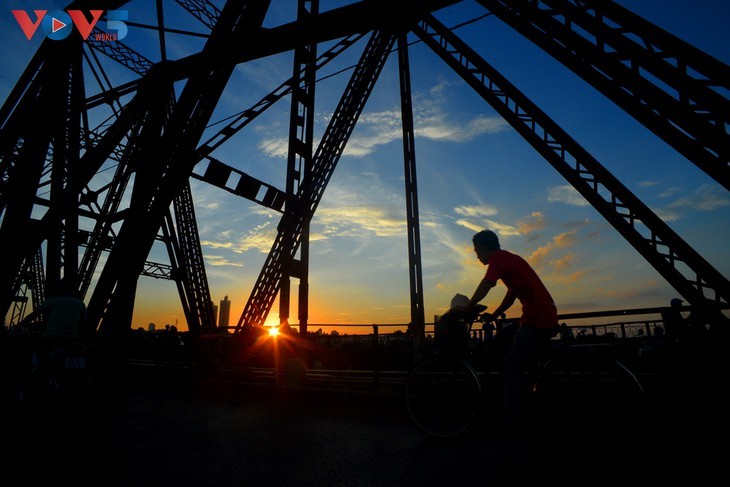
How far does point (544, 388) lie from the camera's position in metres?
3.16

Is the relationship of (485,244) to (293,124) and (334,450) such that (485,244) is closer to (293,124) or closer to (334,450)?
(334,450)

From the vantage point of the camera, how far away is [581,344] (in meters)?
3.08

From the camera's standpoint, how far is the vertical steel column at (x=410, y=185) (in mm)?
8790

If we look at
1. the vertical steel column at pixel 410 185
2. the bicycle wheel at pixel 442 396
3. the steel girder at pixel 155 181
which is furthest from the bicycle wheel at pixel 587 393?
the steel girder at pixel 155 181

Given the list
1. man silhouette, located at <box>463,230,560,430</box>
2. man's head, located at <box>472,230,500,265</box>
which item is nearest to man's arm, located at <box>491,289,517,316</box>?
man silhouette, located at <box>463,230,560,430</box>

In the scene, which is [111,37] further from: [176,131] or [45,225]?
[176,131]

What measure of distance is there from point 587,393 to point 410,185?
7.16m

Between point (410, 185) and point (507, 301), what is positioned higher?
point (410, 185)

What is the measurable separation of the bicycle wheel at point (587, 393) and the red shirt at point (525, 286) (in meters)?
0.41

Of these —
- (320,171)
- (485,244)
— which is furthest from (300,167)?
(485,244)

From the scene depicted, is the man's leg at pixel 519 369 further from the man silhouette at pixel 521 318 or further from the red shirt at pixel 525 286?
the red shirt at pixel 525 286

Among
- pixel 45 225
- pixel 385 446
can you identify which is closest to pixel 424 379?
pixel 385 446

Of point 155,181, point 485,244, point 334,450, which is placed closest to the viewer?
point 334,450

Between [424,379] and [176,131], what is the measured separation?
19.4 ft
